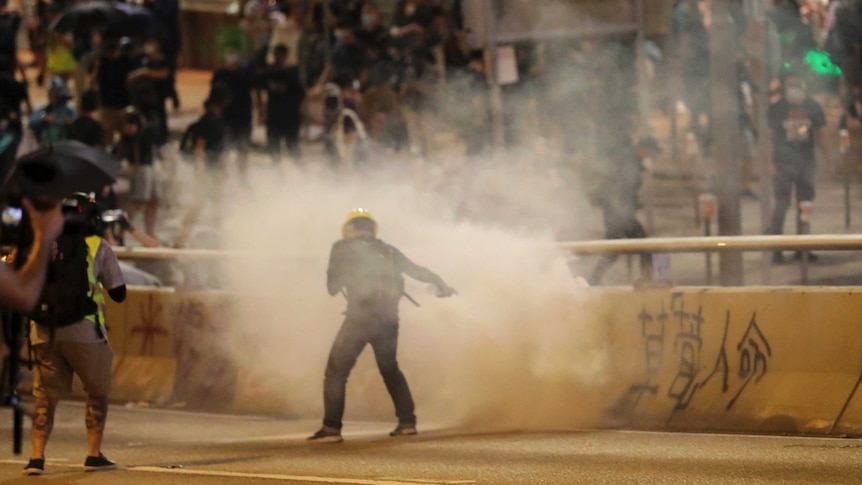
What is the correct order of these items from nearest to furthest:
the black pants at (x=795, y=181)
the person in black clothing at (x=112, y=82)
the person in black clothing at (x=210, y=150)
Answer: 1. the black pants at (x=795, y=181)
2. the person in black clothing at (x=210, y=150)
3. the person in black clothing at (x=112, y=82)

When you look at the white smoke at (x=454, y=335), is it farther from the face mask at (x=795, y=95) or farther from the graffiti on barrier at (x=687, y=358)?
the face mask at (x=795, y=95)

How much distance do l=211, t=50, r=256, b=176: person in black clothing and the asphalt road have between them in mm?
7899

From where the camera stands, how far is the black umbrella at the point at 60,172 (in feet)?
20.3

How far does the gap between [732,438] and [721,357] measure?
26.0 inches

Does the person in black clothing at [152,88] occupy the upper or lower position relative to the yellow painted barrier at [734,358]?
upper

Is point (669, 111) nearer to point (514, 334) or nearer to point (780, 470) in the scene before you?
point (514, 334)

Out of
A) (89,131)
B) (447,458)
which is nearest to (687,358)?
(447,458)

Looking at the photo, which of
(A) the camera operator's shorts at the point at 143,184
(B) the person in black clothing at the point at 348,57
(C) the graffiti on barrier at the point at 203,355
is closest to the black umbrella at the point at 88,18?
(B) the person in black clothing at the point at 348,57

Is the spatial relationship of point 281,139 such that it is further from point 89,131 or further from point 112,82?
point 89,131

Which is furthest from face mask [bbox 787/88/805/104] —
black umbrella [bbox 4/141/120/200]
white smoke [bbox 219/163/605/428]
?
black umbrella [bbox 4/141/120/200]

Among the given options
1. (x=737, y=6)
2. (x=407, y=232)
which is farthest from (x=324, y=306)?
(x=737, y=6)

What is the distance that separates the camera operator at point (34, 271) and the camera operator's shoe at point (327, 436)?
4.51m

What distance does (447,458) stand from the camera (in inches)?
369

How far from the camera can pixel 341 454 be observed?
975 centimetres
